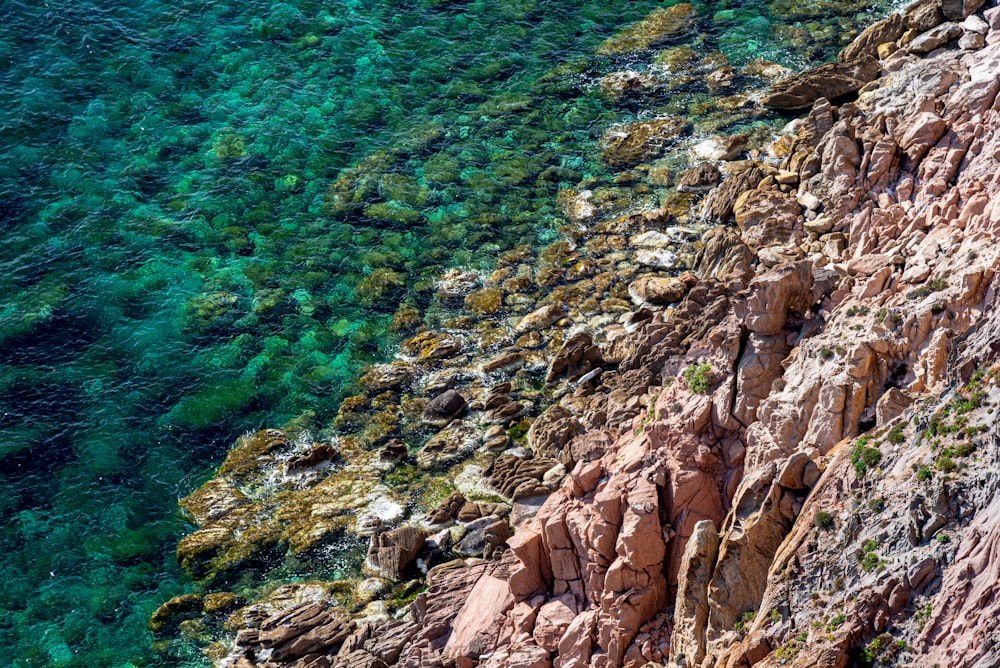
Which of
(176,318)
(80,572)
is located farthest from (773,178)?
(80,572)

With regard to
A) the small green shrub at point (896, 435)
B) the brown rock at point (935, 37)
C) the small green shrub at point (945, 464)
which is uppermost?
the brown rock at point (935, 37)

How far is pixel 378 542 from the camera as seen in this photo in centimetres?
4959

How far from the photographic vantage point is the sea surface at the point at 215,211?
176 feet

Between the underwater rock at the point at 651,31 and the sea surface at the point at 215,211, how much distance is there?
1.19 metres

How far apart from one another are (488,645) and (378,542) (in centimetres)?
999

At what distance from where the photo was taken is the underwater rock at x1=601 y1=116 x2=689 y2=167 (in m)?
69.4

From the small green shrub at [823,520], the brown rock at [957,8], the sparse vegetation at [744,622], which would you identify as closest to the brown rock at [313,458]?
the sparse vegetation at [744,622]

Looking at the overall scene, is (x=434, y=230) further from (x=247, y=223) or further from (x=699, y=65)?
(x=699, y=65)

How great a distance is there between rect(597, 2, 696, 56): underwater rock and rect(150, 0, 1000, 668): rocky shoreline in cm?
1032

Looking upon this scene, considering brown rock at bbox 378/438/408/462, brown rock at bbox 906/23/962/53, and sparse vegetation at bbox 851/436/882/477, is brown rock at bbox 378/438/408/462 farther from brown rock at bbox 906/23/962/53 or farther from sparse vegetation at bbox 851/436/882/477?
brown rock at bbox 906/23/962/53

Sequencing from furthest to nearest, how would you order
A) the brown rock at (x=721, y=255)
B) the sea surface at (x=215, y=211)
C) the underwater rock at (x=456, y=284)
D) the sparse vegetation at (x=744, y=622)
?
the underwater rock at (x=456, y=284) < the brown rock at (x=721, y=255) < the sea surface at (x=215, y=211) < the sparse vegetation at (x=744, y=622)

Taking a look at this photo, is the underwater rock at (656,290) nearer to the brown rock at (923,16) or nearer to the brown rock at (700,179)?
the brown rock at (700,179)

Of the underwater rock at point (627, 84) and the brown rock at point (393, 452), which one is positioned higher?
the underwater rock at point (627, 84)

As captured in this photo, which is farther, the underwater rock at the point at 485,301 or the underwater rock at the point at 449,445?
the underwater rock at the point at 485,301
